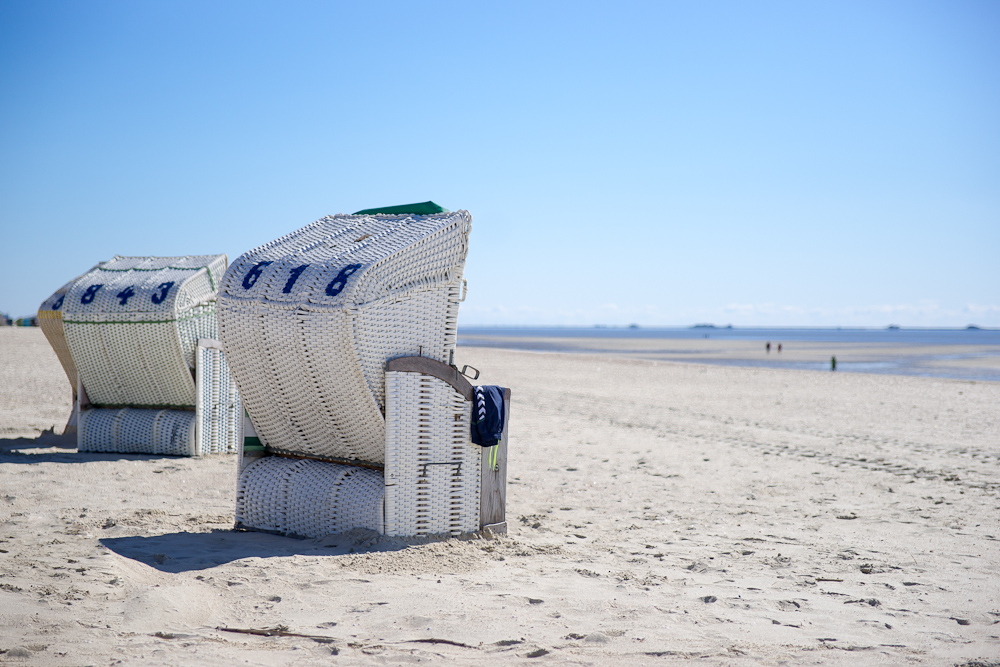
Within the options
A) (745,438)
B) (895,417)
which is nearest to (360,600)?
(745,438)

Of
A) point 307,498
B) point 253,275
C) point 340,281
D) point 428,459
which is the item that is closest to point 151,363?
point 253,275

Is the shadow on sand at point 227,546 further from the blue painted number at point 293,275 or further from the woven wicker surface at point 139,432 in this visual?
the woven wicker surface at point 139,432

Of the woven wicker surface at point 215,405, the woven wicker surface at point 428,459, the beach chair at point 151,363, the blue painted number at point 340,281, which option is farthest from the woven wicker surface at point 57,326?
the woven wicker surface at point 428,459

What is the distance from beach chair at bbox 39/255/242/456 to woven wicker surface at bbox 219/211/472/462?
361 cm

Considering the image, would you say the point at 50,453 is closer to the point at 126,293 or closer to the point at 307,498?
the point at 126,293

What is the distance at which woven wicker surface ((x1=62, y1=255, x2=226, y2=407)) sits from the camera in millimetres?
8812

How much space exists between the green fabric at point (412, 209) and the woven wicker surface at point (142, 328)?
12.3ft

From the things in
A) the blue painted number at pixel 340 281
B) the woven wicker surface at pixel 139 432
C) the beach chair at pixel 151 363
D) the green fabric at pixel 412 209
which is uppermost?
the green fabric at pixel 412 209

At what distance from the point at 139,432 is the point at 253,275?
4675 mm

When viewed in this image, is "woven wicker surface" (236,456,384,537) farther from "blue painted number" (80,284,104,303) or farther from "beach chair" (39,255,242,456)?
"blue painted number" (80,284,104,303)

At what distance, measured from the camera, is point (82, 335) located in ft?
30.0

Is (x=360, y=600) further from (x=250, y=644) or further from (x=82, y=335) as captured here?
(x=82, y=335)

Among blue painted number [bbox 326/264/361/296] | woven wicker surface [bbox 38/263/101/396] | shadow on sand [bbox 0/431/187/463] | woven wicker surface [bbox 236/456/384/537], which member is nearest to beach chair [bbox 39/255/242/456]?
shadow on sand [bbox 0/431/187/463]

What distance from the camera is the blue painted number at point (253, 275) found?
5.38 m
